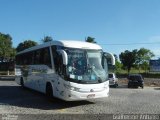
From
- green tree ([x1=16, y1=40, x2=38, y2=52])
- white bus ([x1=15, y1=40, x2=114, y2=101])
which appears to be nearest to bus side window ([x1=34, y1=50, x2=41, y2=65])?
white bus ([x1=15, y1=40, x2=114, y2=101])

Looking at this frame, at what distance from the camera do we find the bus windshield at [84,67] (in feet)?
51.9

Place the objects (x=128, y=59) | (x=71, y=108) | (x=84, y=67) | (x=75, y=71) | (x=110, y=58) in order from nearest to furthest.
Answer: (x=71, y=108) < (x=75, y=71) < (x=84, y=67) < (x=110, y=58) < (x=128, y=59)

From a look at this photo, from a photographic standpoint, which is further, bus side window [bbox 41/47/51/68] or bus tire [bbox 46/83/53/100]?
bus side window [bbox 41/47/51/68]

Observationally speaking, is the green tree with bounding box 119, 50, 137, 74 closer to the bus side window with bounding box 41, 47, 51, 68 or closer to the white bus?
the bus side window with bounding box 41, 47, 51, 68

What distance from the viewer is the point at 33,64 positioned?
870 inches

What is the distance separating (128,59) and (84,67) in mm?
96164

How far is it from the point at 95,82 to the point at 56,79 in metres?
1.98

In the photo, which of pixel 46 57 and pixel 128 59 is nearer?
pixel 46 57

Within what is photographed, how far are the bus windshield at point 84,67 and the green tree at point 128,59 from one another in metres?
94.5

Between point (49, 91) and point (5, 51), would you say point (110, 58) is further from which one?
point (5, 51)

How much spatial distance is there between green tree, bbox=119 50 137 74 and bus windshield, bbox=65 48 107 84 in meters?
94.5

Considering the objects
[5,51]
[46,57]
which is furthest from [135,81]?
[5,51]

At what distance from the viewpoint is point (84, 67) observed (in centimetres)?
1609

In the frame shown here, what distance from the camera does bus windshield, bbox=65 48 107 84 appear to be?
51.9ft
